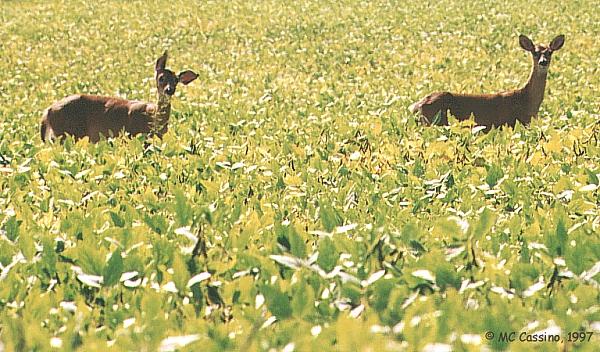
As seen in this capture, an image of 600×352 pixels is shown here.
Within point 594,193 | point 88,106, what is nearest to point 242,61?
point 88,106

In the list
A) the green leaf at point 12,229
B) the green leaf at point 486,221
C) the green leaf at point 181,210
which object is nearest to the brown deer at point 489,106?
the green leaf at point 181,210

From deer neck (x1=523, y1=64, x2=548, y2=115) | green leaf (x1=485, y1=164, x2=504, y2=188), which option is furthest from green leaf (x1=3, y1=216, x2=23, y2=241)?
deer neck (x1=523, y1=64, x2=548, y2=115)

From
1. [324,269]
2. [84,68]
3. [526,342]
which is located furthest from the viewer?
[84,68]

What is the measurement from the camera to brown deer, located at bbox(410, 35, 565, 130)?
11.4 metres

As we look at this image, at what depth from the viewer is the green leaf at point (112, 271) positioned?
11.6ft

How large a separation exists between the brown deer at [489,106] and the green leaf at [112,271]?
789 centimetres

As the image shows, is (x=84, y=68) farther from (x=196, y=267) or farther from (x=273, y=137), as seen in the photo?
(x=196, y=267)

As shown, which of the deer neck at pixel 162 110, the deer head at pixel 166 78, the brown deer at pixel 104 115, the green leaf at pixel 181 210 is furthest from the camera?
the brown deer at pixel 104 115

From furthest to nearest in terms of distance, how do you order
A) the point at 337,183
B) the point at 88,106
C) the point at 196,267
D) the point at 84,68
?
1. the point at 84,68
2. the point at 88,106
3. the point at 337,183
4. the point at 196,267

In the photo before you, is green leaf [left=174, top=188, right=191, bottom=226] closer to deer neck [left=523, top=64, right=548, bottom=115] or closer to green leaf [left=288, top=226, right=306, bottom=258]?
green leaf [left=288, top=226, right=306, bottom=258]

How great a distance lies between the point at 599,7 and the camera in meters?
29.2

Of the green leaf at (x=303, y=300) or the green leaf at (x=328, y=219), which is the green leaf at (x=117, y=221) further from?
the green leaf at (x=303, y=300)

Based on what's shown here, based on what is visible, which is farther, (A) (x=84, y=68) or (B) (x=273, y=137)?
(A) (x=84, y=68)

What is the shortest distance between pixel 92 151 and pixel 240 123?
3.29 metres
